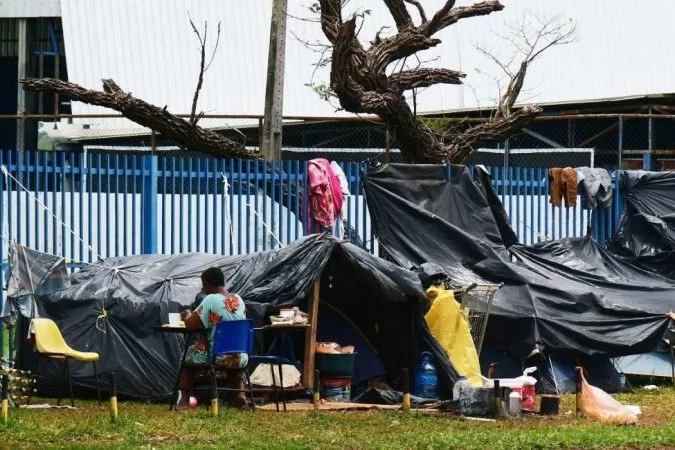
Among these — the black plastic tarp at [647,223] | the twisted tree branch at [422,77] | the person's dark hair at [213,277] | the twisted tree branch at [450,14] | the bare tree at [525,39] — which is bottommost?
the person's dark hair at [213,277]

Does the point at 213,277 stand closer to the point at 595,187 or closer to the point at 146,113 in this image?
the point at 146,113

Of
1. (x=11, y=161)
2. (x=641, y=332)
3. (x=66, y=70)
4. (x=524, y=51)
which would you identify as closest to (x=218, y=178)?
(x=11, y=161)

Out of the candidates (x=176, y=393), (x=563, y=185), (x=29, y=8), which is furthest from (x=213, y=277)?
(x=29, y=8)

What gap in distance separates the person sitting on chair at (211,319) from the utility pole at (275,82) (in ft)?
18.4

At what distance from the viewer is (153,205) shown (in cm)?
1612

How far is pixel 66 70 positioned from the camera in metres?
32.3

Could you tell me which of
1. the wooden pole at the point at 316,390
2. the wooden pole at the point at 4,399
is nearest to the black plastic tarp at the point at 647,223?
the wooden pole at the point at 316,390

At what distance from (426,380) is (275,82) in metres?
6.10

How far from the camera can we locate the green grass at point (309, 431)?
34.2 feet

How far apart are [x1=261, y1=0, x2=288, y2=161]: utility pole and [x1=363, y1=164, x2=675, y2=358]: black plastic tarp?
2.61m

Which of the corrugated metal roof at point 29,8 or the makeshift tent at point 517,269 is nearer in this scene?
the makeshift tent at point 517,269

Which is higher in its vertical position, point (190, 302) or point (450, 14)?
point (450, 14)

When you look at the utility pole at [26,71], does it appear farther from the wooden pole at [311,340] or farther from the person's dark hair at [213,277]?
the person's dark hair at [213,277]

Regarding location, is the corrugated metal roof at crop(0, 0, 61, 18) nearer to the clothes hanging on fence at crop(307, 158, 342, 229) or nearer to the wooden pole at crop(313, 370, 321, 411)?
the clothes hanging on fence at crop(307, 158, 342, 229)
